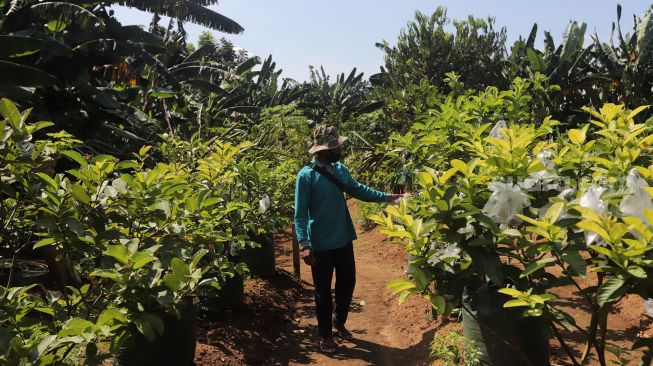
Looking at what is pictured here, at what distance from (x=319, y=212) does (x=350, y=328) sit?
4.59ft

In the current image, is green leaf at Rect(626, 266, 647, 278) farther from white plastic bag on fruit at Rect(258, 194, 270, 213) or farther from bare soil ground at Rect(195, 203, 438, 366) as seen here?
white plastic bag on fruit at Rect(258, 194, 270, 213)

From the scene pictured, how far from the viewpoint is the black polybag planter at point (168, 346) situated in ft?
9.84

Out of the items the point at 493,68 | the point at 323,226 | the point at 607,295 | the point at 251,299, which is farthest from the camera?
the point at 493,68

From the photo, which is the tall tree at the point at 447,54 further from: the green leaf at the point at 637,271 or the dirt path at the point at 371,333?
the green leaf at the point at 637,271

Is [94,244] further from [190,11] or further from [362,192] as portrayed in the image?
[190,11]

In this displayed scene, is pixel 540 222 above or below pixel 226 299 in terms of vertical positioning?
above

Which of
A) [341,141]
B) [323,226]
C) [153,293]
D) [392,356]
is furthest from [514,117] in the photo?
[153,293]

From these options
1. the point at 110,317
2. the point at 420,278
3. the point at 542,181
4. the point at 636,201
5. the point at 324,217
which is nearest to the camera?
the point at 636,201

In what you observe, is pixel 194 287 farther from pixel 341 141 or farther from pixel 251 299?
pixel 251 299

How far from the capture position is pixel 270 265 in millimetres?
6418

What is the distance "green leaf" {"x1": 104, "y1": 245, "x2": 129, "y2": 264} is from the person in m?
2.11

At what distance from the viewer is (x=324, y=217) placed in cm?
400

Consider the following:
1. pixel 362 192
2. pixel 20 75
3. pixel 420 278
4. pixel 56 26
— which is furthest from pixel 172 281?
pixel 56 26

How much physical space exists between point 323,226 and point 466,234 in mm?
2049
